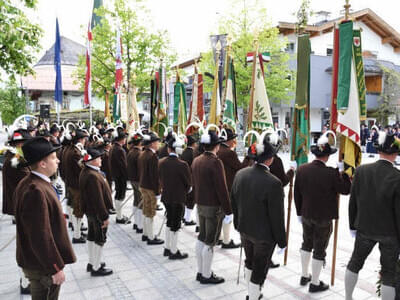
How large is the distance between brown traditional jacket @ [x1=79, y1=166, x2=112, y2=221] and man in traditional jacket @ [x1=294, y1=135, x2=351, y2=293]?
10.4ft

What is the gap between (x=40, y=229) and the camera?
326 cm

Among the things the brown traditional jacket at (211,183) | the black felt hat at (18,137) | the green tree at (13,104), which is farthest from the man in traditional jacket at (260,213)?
the green tree at (13,104)

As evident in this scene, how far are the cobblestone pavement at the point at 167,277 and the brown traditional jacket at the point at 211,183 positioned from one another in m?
1.35

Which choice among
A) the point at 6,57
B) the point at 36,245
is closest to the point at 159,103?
the point at 6,57

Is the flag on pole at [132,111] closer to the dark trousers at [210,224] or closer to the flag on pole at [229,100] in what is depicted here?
the flag on pole at [229,100]

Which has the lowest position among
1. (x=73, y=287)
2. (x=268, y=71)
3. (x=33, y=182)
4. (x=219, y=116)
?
(x=73, y=287)

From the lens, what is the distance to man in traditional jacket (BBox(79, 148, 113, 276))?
5.49 m

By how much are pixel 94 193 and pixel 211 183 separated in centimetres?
192

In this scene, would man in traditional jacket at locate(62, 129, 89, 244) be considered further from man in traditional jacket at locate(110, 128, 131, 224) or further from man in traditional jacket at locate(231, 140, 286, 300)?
man in traditional jacket at locate(231, 140, 286, 300)

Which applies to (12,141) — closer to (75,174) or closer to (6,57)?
(75,174)

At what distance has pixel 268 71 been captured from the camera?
78.7 feet

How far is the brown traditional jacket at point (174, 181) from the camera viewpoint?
21.3 feet

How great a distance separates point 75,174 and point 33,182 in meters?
4.37

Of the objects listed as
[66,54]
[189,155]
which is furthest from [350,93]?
[66,54]
